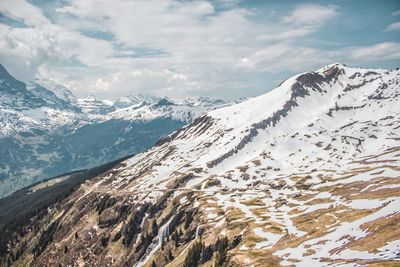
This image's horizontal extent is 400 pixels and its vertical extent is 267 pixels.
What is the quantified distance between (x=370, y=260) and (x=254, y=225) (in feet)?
301

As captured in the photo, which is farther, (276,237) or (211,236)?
(211,236)

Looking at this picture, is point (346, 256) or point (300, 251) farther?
point (300, 251)

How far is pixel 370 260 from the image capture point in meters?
97.3

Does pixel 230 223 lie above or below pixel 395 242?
below

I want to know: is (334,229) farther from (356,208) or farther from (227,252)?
(227,252)

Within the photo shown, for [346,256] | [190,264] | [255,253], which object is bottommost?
[190,264]

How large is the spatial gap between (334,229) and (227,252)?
136 ft

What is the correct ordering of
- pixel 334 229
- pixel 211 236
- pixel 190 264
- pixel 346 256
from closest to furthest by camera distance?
pixel 346 256, pixel 334 229, pixel 190 264, pixel 211 236

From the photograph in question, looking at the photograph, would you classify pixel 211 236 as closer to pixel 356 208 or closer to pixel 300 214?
pixel 300 214

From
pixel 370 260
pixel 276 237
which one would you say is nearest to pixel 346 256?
pixel 370 260

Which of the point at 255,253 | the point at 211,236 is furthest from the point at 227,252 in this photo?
the point at 211,236

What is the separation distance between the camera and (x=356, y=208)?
168875 millimetres

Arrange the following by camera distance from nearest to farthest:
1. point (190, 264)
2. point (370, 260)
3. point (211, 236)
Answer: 1. point (370, 260)
2. point (190, 264)
3. point (211, 236)

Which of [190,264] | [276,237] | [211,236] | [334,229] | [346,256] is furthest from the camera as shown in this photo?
[211,236]
